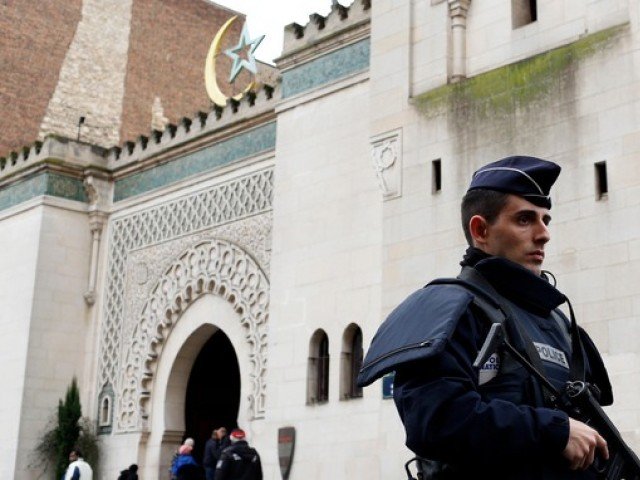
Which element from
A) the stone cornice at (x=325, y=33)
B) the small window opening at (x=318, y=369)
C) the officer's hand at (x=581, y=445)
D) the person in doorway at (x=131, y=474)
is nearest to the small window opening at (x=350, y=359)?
the small window opening at (x=318, y=369)

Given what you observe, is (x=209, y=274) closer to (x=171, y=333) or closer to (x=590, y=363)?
(x=171, y=333)

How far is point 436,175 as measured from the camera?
10.9 m

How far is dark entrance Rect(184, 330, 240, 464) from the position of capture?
16.7 m

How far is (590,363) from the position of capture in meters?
2.73

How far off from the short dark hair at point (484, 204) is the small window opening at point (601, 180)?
7.07 m

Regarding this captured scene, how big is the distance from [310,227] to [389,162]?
7.41 ft

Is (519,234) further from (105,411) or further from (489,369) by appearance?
(105,411)

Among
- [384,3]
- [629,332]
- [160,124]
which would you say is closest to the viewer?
[629,332]

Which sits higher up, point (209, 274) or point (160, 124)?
point (160, 124)

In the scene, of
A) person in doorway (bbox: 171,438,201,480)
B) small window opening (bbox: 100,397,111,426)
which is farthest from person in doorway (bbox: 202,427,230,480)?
small window opening (bbox: 100,397,111,426)

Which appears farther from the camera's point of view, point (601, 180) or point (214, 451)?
point (214, 451)

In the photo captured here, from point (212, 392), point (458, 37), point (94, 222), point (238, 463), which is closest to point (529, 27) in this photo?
point (458, 37)

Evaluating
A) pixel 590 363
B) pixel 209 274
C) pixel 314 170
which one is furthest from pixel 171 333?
pixel 590 363

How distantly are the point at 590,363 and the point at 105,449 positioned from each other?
47.8ft
